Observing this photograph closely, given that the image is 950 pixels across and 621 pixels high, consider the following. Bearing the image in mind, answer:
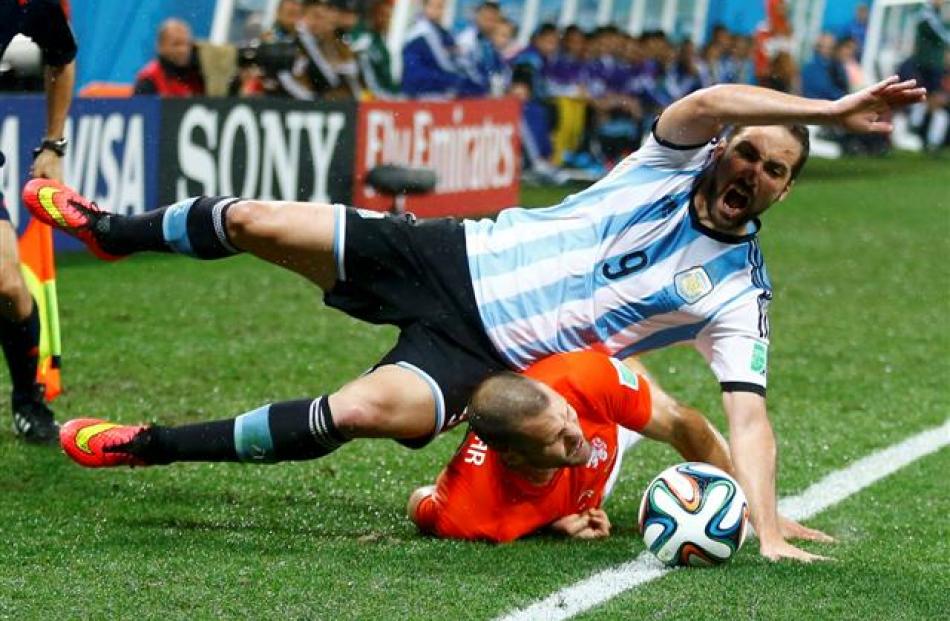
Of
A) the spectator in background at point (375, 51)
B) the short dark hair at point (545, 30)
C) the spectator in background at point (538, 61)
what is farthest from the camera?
the short dark hair at point (545, 30)

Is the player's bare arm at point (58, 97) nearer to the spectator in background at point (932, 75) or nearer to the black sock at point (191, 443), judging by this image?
the black sock at point (191, 443)

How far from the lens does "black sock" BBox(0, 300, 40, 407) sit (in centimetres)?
666

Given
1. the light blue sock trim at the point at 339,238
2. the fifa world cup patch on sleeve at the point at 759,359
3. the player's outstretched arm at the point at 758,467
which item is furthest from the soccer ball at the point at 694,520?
the light blue sock trim at the point at 339,238

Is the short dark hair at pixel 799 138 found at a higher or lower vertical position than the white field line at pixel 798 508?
higher

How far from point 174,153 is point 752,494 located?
7.76 metres

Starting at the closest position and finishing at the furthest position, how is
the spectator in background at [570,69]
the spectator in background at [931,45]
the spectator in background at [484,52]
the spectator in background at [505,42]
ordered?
the spectator in background at [484,52], the spectator in background at [505,42], the spectator in background at [570,69], the spectator in background at [931,45]

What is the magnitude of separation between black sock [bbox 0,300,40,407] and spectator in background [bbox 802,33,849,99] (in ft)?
80.3

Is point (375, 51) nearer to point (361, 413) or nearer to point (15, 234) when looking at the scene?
point (15, 234)

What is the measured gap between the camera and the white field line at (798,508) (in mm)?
4637

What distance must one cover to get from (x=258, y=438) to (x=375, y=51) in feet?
38.0

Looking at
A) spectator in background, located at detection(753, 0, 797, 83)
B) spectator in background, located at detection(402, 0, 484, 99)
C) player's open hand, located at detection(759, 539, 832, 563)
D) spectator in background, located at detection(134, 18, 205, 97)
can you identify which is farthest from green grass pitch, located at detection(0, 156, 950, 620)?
spectator in background, located at detection(753, 0, 797, 83)

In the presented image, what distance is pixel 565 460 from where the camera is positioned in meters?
5.15

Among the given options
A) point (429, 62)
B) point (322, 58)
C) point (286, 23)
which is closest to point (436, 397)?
point (286, 23)

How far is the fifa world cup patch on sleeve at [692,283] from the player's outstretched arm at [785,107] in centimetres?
44
